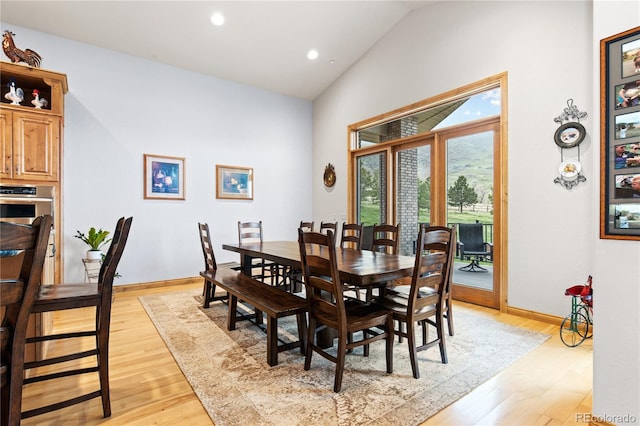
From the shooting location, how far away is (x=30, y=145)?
3.77 m

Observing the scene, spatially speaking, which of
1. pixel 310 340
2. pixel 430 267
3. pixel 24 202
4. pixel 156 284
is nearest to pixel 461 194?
pixel 430 267

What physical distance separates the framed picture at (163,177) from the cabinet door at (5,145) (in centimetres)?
158

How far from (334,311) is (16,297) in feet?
5.19

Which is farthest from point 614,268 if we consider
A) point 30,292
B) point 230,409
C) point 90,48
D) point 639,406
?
point 90,48

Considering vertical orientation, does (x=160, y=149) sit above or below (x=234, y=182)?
above

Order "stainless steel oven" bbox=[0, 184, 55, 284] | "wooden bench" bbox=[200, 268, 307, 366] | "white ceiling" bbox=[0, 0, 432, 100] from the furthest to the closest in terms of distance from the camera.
→ "white ceiling" bbox=[0, 0, 432, 100] → "stainless steel oven" bbox=[0, 184, 55, 284] → "wooden bench" bbox=[200, 268, 307, 366]

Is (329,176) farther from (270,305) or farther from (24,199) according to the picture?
(24,199)

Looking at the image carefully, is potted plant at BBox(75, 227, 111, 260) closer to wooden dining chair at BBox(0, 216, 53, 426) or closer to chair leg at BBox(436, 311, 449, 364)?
wooden dining chair at BBox(0, 216, 53, 426)

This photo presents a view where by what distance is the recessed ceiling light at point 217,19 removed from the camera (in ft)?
14.4

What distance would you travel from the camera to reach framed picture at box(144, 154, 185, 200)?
16.5 ft

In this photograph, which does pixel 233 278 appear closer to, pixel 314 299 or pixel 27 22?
pixel 314 299

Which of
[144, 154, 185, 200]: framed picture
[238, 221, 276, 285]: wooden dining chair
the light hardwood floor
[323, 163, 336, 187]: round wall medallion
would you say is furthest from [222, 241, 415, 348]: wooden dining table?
[323, 163, 336, 187]: round wall medallion

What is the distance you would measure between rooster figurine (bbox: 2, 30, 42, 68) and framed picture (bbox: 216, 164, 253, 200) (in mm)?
2645

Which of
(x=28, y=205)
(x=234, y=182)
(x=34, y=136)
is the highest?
(x=34, y=136)
